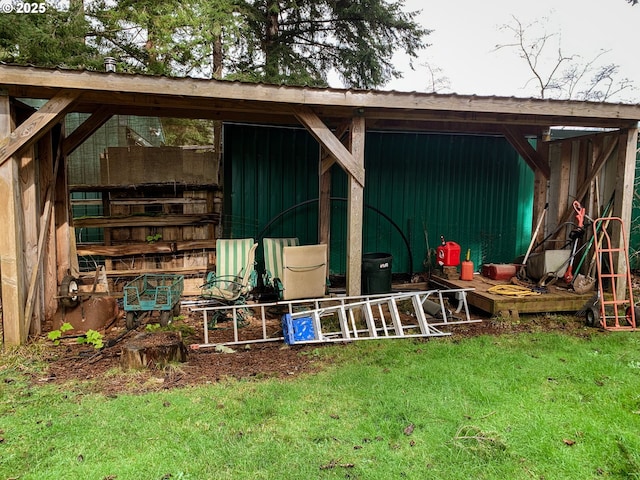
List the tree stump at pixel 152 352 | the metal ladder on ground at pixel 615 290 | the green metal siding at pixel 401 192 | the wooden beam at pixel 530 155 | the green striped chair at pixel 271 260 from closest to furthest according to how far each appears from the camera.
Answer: the tree stump at pixel 152 352
the metal ladder on ground at pixel 615 290
the green striped chair at pixel 271 260
the wooden beam at pixel 530 155
the green metal siding at pixel 401 192

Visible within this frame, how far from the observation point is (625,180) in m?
4.59

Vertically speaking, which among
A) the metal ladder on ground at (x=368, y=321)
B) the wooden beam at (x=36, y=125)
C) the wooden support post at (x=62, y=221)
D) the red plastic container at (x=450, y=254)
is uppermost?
the wooden beam at (x=36, y=125)

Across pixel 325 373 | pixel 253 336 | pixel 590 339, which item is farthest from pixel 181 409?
pixel 590 339

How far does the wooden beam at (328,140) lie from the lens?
3.96 meters

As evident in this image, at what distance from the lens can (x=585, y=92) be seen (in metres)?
14.3

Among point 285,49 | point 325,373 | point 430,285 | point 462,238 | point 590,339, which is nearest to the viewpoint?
point 325,373

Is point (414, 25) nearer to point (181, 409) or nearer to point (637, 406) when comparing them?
point (637, 406)

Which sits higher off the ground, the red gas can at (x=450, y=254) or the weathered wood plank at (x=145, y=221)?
the weathered wood plank at (x=145, y=221)

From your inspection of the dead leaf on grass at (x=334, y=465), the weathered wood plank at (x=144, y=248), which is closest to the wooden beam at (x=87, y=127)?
the weathered wood plank at (x=144, y=248)

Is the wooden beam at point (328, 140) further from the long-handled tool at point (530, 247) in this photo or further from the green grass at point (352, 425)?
the long-handled tool at point (530, 247)

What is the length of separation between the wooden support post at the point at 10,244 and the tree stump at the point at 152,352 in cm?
113

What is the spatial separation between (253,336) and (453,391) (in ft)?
6.94

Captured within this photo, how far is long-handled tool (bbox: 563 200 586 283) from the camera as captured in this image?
478 centimetres

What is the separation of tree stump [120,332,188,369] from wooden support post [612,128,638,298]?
491cm
